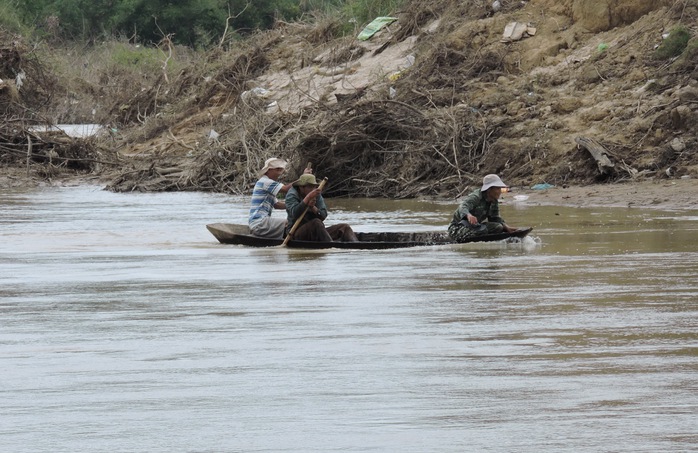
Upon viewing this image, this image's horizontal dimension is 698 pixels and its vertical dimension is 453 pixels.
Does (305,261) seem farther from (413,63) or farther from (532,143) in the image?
(413,63)

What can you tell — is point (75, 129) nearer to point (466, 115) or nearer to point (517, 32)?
point (517, 32)

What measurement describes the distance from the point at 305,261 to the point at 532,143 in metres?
10.3

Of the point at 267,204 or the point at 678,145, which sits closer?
the point at 267,204

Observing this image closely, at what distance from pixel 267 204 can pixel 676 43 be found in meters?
10.8

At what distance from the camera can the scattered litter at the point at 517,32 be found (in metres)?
27.1

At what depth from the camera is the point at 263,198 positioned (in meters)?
16.0

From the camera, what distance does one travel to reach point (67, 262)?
570 inches

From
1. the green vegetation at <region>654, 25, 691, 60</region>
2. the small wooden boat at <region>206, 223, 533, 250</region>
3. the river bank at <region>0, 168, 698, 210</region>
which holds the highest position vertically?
the green vegetation at <region>654, 25, 691, 60</region>

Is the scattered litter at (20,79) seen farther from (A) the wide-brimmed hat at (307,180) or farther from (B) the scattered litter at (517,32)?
(A) the wide-brimmed hat at (307,180)

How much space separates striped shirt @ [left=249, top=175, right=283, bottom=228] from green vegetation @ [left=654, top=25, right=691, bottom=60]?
34.9 feet

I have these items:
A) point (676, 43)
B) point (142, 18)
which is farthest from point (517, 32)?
point (142, 18)

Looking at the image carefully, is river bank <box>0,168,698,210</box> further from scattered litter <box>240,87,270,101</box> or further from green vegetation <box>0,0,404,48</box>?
green vegetation <box>0,0,404,48</box>

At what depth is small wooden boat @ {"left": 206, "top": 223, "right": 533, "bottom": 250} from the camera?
14.5 m

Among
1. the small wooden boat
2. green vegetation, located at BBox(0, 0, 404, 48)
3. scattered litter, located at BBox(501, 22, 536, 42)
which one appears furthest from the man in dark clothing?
green vegetation, located at BBox(0, 0, 404, 48)
